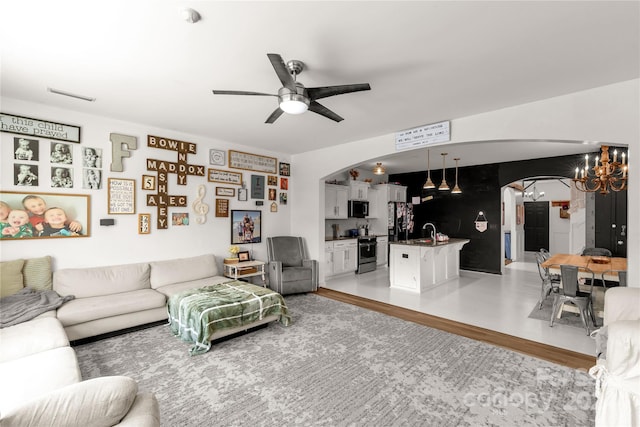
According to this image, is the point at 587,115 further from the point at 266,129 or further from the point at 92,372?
the point at 92,372

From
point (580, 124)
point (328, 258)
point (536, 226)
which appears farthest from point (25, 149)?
point (536, 226)

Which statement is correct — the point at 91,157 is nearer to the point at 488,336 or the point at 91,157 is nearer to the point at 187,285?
the point at 187,285

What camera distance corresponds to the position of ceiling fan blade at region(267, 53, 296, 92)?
1.87 metres

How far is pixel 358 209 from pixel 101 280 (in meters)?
5.48

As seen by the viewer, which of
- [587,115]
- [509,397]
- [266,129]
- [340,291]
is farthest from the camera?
[340,291]

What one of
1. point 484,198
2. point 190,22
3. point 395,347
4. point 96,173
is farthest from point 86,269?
point 484,198

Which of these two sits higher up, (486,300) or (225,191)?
(225,191)

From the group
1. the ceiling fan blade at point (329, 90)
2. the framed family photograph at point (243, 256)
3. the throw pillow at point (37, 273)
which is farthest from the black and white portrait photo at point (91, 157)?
the ceiling fan blade at point (329, 90)

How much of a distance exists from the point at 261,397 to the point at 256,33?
9.20 ft

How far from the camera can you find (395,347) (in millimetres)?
3096

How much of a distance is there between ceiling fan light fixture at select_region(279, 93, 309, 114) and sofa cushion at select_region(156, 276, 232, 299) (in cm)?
287

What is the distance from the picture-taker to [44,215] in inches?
138

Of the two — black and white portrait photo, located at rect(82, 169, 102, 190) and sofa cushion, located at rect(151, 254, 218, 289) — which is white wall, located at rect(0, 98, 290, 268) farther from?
sofa cushion, located at rect(151, 254, 218, 289)

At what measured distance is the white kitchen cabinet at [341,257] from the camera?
6382 millimetres
